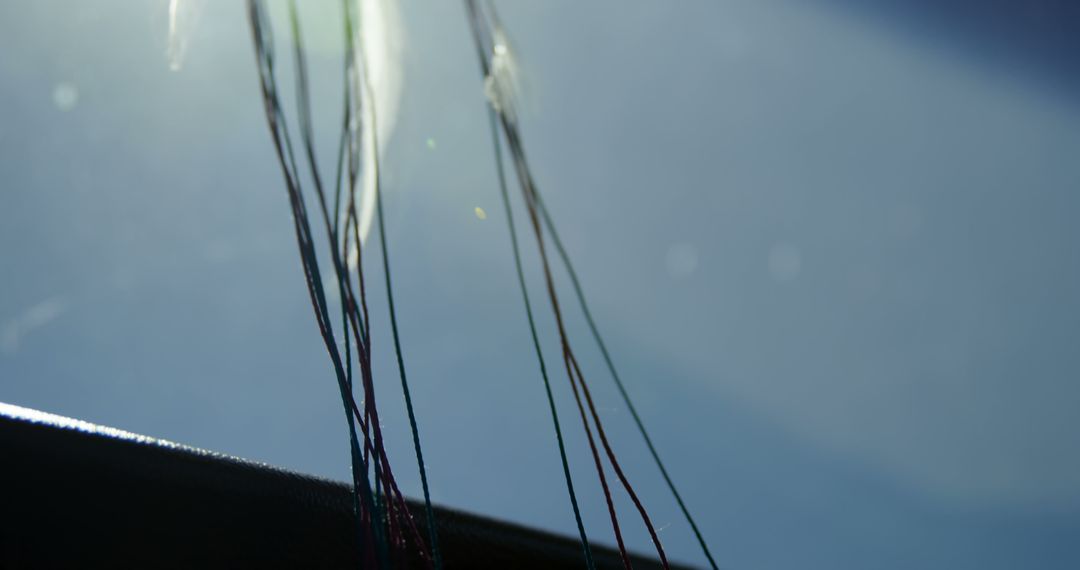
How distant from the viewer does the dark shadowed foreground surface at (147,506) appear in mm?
826

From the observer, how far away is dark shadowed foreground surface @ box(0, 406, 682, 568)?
83cm

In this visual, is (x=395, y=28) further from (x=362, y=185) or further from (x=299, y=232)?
(x=299, y=232)

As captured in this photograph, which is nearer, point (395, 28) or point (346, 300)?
point (346, 300)

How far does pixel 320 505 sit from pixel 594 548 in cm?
54

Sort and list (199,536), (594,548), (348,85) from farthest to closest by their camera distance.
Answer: (594,548), (348,85), (199,536)

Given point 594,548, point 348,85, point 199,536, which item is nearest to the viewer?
point 199,536

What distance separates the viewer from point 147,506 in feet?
2.90

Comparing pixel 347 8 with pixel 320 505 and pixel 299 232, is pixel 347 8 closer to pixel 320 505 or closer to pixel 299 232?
pixel 299 232

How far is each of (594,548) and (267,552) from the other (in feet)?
2.02

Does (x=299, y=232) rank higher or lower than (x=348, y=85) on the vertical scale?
lower

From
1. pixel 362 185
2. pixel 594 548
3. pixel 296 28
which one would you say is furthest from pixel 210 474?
pixel 594 548

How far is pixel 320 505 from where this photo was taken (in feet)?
3.37

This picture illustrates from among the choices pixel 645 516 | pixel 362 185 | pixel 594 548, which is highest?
pixel 362 185

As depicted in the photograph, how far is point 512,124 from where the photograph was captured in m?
Answer: 1.03
